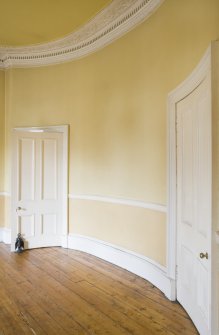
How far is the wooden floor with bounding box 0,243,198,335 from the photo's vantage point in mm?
2383

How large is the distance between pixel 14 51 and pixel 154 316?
4.79m

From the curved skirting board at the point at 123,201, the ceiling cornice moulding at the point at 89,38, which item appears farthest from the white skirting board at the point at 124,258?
the ceiling cornice moulding at the point at 89,38

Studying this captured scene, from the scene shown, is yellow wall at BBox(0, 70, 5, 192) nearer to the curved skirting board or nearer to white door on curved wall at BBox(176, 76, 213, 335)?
the curved skirting board

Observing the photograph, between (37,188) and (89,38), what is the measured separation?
2692mm

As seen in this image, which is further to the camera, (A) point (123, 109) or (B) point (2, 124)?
(B) point (2, 124)

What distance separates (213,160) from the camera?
173cm

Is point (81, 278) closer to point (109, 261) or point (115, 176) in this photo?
point (109, 261)

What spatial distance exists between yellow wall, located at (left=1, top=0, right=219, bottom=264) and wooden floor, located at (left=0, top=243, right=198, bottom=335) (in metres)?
0.49

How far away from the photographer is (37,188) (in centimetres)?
478

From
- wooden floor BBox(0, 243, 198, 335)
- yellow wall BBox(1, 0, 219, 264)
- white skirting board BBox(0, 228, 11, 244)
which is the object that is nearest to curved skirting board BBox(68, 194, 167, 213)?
yellow wall BBox(1, 0, 219, 264)

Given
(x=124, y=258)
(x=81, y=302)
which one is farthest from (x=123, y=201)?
(x=81, y=302)

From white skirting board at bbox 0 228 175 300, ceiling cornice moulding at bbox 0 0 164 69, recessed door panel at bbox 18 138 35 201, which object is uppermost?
ceiling cornice moulding at bbox 0 0 164 69

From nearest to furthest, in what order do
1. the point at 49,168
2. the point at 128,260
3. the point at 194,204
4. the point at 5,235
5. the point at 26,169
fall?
the point at 194,204 → the point at 128,260 → the point at 26,169 → the point at 49,168 → the point at 5,235

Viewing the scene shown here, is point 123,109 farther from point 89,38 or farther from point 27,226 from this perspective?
point 27,226
